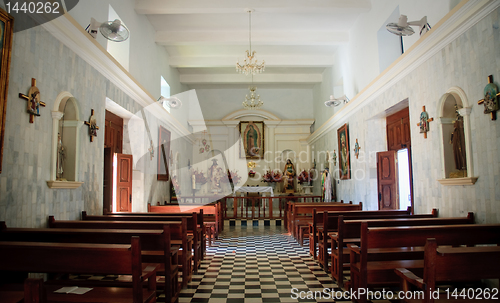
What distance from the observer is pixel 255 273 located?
588cm

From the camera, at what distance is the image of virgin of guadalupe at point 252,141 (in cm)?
1736

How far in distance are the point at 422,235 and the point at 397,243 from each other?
30 cm

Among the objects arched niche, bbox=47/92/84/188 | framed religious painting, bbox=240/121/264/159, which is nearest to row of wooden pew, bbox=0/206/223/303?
arched niche, bbox=47/92/84/188

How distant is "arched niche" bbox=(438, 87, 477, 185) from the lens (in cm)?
495

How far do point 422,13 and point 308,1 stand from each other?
115 inches

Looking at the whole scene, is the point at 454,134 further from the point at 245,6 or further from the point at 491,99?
the point at 245,6

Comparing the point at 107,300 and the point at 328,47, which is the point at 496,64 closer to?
the point at 107,300

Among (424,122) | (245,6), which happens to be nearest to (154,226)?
(424,122)

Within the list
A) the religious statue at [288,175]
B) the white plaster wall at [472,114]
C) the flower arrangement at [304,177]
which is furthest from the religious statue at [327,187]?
the white plaster wall at [472,114]

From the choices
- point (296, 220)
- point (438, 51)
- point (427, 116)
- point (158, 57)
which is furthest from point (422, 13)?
point (158, 57)

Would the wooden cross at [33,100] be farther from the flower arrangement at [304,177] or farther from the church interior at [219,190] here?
the flower arrangement at [304,177]

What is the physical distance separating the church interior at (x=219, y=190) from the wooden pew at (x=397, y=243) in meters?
0.02

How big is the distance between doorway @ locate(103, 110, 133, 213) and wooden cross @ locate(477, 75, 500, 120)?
23.9 feet

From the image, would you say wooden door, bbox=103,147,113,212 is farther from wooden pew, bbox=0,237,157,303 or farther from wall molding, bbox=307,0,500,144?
wall molding, bbox=307,0,500,144
